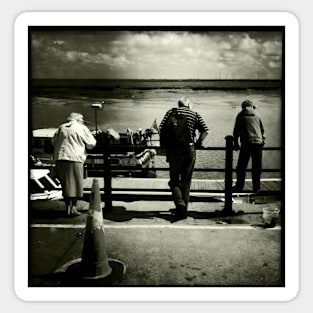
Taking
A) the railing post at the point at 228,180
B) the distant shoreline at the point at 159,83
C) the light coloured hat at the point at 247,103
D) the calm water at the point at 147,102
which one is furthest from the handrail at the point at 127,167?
the distant shoreline at the point at 159,83

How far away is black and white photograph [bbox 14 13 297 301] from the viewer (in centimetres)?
265

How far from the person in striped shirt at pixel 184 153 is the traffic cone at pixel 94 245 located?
489 millimetres

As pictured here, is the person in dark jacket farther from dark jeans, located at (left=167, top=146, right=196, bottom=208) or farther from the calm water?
dark jeans, located at (left=167, top=146, right=196, bottom=208)

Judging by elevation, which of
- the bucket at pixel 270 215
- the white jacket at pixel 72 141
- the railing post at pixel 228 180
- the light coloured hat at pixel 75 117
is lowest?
the bucket at pixel 270 215

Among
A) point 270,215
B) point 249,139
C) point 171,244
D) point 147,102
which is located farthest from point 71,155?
point 270,215

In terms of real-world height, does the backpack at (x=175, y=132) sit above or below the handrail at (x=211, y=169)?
above

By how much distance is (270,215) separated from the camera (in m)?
2.70

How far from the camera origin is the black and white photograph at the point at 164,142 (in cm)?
265

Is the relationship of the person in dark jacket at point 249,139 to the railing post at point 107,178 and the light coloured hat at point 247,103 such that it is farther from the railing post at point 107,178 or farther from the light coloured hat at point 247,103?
the railing post at point 107,178

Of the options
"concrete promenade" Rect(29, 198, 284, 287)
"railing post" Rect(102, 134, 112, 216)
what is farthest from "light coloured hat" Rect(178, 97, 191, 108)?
"concrete promenade" Rect(29, 198, 284, 287)

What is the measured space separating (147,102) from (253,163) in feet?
2.54
